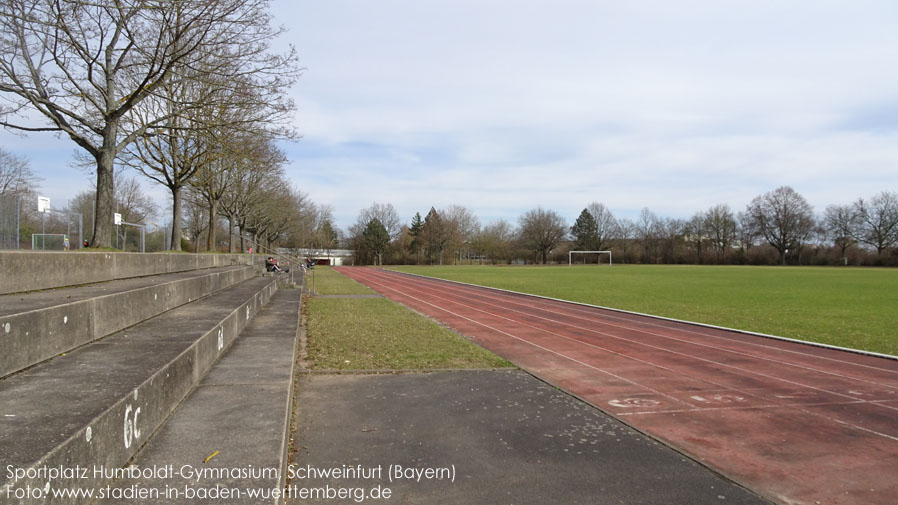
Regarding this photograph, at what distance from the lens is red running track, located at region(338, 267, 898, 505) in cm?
425

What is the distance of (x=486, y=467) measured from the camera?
4074 millimetres

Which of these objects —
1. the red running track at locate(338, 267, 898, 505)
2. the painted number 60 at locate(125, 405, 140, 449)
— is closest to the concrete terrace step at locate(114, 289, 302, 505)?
the painted number 60 at locate(125, 405, 140, 449)

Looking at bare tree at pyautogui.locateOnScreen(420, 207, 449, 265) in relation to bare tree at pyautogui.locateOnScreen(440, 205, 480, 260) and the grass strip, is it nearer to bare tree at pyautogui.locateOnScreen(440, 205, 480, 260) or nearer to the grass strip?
bare tree at pyautogui.locateOnScreen(440, 205, 480, 260)

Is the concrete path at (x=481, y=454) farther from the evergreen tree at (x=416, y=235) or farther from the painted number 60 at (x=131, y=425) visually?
the evergreen tree at (x=416, y=235)

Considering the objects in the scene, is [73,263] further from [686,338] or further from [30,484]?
[686,338]

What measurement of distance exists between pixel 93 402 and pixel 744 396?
23.6ft

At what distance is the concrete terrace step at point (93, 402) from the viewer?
7.36 feet

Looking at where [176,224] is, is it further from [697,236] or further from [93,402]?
[697,236]

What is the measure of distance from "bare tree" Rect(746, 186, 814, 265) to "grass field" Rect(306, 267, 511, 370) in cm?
9760

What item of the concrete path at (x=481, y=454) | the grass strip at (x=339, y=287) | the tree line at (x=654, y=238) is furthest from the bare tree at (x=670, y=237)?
the concrete path at (x=481, y=454)

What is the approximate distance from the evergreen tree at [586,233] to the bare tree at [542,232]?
3.40 metres

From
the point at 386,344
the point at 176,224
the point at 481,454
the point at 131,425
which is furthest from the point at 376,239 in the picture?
the point at 131,425

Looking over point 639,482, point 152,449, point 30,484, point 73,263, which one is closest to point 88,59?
point 73,263

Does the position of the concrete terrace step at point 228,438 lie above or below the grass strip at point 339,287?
above
